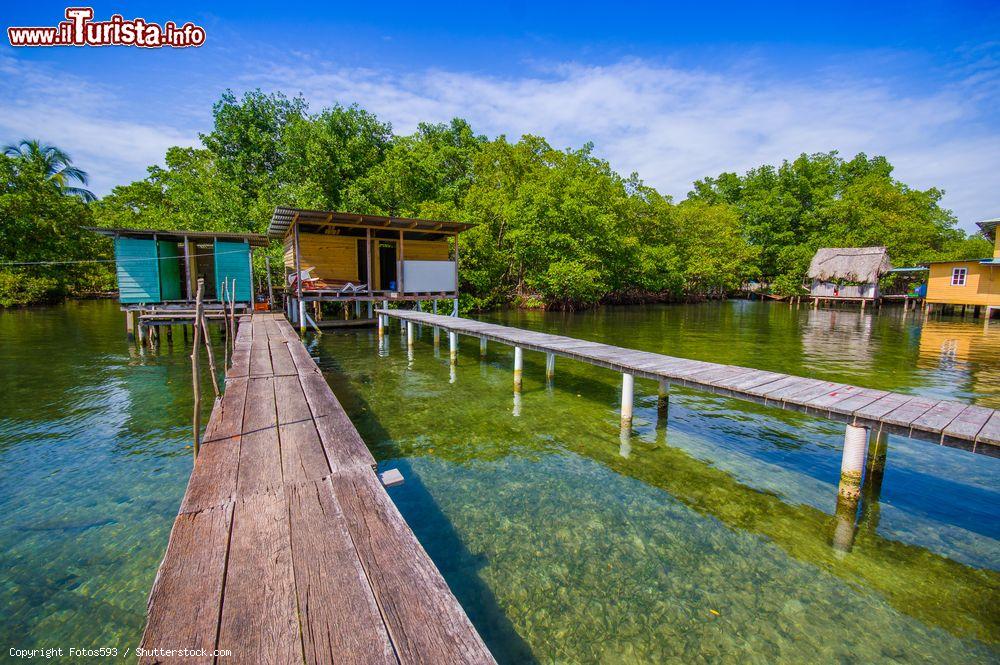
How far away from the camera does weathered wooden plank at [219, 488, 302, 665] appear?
185cm

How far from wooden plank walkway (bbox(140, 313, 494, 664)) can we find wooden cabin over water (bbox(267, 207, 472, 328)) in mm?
13247

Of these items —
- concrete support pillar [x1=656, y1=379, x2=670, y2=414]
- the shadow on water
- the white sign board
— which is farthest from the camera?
the white sign board

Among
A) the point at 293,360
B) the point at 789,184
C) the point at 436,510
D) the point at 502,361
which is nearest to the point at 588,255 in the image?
the point at 502,361

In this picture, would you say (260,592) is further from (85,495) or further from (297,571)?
(85,495)

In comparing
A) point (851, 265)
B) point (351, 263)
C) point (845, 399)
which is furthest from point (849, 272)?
point (845, 399)

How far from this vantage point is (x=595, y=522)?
175 inches

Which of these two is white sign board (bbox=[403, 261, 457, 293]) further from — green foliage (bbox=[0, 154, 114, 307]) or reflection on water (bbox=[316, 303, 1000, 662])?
green foliage (bbox=[0, 154, 114, 307])

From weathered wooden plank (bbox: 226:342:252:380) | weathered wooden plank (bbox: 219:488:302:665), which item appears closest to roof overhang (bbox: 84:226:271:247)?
weathered wooden plank (bbox: 226:342:252:380)

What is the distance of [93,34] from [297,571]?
11670 millimetres

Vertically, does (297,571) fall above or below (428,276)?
below

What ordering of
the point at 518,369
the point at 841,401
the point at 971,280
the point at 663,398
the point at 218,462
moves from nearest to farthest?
the point at 218,462 → the point at 841,401 → the point at 663,398 → the point at 518,369 → the point at 971,280

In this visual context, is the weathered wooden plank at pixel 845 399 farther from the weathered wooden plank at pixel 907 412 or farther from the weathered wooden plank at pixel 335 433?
the weathered wooden plank at pixel 335 433

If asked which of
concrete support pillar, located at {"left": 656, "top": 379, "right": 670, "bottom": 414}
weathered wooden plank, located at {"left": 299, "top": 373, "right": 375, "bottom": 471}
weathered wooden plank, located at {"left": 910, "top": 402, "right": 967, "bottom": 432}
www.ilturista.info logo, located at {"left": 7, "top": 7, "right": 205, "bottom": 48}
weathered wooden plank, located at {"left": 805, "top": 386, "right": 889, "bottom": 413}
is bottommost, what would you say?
concrete support pillar, located at {"left": 656, "top": 379, "right": 670, "bottom": 414}

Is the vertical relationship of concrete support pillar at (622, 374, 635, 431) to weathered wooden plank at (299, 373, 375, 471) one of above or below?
below
